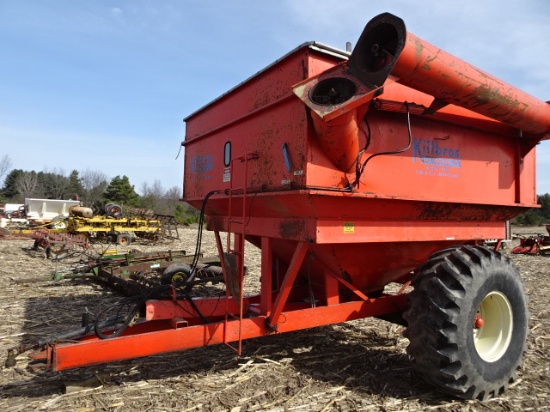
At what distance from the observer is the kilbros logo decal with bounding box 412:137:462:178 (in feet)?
12.7

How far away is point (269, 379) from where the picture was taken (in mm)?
3758

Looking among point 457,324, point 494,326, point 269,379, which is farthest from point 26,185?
point 457,324

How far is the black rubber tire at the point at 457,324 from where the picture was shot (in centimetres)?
328

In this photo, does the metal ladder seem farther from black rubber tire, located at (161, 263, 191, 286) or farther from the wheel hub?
black rubber tire, located at (161, 263, 191, 286)

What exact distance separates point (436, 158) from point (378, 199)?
942 millimetres

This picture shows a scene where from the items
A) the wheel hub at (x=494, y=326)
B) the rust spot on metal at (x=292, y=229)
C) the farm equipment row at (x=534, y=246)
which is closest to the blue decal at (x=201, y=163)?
the rust spot on metal at (x=292, y=229)

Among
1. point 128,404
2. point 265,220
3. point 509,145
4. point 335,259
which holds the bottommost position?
point 128,404

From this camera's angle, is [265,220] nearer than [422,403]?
No

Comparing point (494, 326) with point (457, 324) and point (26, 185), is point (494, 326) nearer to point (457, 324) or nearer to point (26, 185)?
point (457, 324)

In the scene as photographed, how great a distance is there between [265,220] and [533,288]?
6978mm

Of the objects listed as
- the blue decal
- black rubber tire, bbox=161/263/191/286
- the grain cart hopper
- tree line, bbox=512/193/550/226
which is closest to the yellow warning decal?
the grain cart hopper

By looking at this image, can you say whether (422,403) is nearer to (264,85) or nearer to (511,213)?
(511,213)

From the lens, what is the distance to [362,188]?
3.48m

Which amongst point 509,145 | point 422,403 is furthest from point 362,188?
point 509,145
